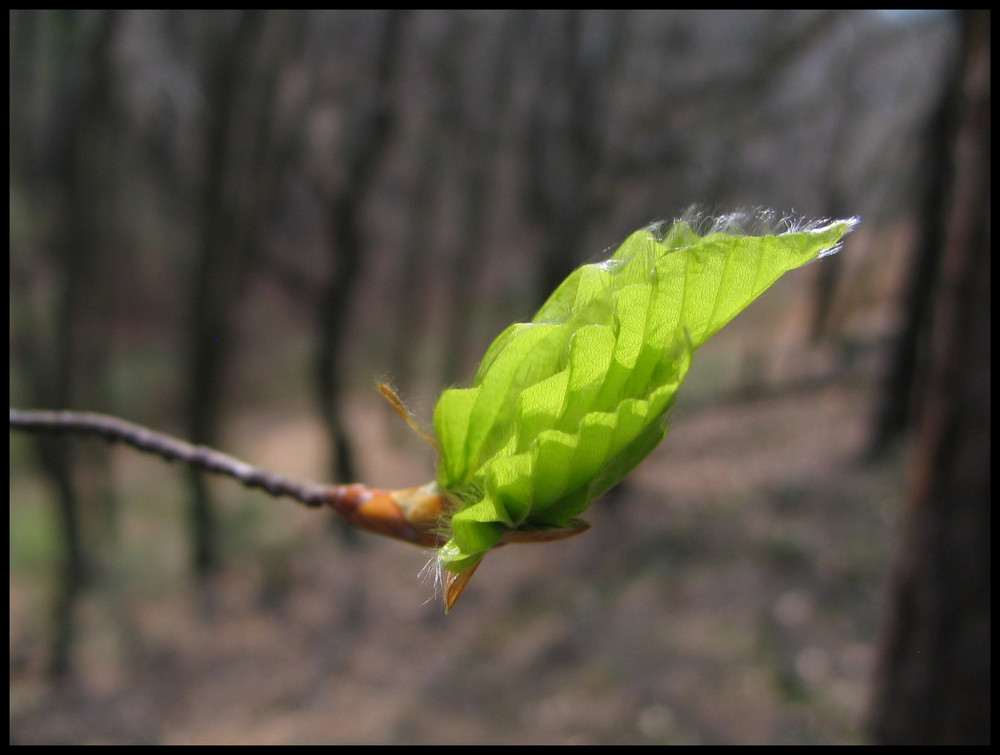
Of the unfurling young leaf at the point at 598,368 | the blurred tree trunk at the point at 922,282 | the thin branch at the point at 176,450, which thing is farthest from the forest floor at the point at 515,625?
the unfurling young leaf at the point at 598,368

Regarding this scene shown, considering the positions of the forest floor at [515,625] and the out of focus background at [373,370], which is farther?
the out of focus background at [373,370]

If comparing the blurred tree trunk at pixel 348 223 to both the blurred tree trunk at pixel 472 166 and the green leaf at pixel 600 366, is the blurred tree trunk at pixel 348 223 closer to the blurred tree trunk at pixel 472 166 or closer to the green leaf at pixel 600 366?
the blurred tree trunk at pixel 472 166

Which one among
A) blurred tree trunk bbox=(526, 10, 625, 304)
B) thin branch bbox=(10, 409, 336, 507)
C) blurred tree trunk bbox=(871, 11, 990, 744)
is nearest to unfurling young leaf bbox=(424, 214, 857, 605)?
thin branch bbox=(10, 409, 336, 507)

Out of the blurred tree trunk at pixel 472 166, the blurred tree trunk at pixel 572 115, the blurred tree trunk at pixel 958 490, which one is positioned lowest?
the blurred tree trunk at pixel 958 490

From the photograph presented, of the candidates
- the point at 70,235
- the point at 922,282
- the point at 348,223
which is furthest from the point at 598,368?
the point at 348,223

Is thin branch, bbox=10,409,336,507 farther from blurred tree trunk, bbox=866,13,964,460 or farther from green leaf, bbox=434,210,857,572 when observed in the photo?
blurred tree trunk, bbox=866,13,964,460

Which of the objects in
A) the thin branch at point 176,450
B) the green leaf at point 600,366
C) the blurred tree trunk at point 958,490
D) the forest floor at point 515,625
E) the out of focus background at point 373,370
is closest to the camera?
the green leaf at point 600,366
